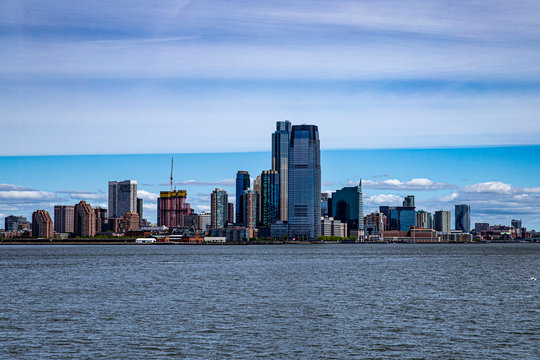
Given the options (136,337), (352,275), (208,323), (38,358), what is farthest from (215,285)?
(38,358)

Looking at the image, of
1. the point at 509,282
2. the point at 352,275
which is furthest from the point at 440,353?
the point at 352,275

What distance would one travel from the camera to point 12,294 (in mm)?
73438

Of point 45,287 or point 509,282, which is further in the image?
point 509,282

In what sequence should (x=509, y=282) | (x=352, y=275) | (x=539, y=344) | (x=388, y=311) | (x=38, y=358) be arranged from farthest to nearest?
(x=352, y=275) → (x=509, y=282) → (x=388, y=311) → (x=539, y=344) → (x=38, y=358)

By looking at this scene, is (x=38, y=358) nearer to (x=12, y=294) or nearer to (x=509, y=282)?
(x=12, y=294)

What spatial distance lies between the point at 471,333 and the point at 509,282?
46104 millimetres

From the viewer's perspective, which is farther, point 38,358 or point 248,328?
point 248,328

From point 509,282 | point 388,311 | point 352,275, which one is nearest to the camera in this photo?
point 388,311

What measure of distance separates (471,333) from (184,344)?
19117 millimetres

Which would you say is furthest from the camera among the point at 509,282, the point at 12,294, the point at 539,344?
the point at 509,282

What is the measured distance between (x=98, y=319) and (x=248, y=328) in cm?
1212

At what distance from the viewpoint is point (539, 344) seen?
42.6 meters

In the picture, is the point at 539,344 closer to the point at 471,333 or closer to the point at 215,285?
the point at 471,333

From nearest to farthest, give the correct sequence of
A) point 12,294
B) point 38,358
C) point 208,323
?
point 38,358 → point 208,323 → point 12,294
